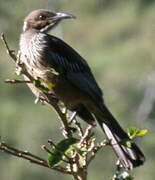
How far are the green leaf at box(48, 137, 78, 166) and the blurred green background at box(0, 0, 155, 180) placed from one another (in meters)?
10.2

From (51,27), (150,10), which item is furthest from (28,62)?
(150,10)

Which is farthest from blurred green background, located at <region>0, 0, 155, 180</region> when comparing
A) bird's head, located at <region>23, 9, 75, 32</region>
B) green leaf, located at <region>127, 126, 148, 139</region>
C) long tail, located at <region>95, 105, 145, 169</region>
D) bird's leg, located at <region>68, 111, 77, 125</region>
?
green leaf, located at <region>127, 126, 148, 139</region>

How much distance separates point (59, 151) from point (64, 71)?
84.5 inches

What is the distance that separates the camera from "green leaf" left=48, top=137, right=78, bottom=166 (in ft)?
14.5

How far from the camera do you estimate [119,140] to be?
234 inches

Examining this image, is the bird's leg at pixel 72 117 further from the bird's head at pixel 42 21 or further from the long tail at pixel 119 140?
the bird's head at pixel 42 21

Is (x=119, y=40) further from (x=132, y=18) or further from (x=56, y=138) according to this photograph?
(x=56, y=138)

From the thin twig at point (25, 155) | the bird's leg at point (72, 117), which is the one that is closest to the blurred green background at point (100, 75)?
the bird's leg at point (72, 117)

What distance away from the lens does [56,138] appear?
57.1 feet

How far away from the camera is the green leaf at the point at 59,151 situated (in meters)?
4.42

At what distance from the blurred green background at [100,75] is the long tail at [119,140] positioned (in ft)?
27.7

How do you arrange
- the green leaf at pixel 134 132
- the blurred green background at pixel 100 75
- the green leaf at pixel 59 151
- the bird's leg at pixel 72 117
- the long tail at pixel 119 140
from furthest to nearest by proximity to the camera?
the blurred green background at pixel 100 75, the long tail at pixel 119 140, the bird's leg at pixel 72 117, the green leaf at pixel 134 132, the green leaf at pixel 59 151

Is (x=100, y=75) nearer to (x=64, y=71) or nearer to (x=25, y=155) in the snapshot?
(x=64, y=71)

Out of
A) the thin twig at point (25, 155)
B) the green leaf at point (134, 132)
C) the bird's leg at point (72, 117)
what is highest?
the green leaf at point (134, 132)
